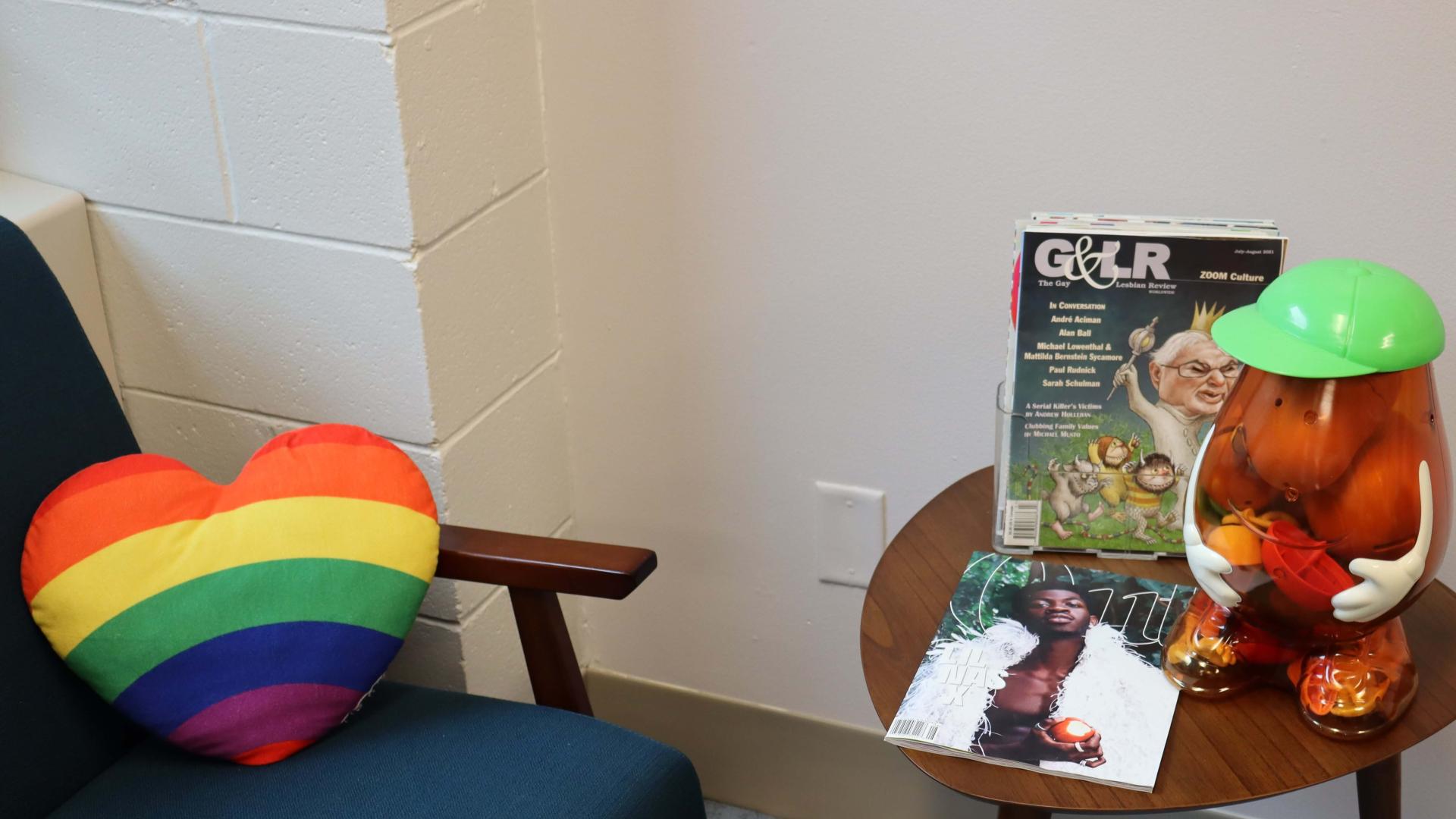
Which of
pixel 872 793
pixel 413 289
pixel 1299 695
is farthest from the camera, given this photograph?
pixel 872 793

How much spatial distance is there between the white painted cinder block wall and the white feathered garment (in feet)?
1.98

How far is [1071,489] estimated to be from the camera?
1035 mm

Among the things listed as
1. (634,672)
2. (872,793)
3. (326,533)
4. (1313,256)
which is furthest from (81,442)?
(1313,256)

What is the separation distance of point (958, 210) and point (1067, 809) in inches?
24.2

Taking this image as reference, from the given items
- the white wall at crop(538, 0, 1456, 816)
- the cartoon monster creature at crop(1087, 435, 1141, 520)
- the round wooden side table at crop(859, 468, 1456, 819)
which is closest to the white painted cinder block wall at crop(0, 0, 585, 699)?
the white wall at crop(538, 0, 1456, 816)

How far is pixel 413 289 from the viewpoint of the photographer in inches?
48.2

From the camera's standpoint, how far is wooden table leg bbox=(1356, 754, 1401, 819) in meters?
0.97

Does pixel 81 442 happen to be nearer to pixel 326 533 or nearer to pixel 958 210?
pixel 326 533

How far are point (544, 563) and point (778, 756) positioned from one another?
61 centimetres

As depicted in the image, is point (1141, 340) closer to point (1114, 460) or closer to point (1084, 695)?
point (1114, 460)

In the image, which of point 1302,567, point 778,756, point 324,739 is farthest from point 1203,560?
point 778,756

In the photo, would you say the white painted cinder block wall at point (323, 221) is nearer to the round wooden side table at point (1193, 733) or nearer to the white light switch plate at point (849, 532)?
the white light switch plate at point (849, 532)

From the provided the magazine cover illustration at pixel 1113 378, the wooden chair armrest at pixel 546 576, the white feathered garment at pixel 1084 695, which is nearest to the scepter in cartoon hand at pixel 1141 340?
the magazine cover illustration at pixel 1113 378

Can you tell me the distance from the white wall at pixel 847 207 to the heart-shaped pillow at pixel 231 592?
41 centimetres
